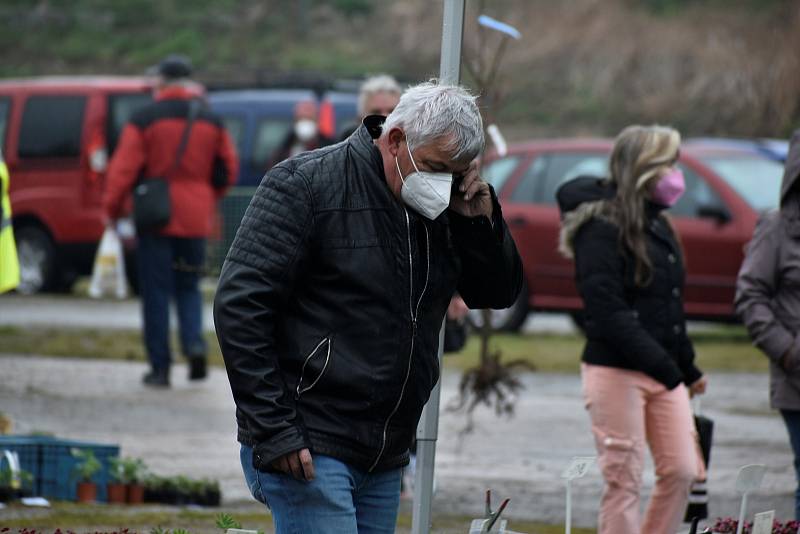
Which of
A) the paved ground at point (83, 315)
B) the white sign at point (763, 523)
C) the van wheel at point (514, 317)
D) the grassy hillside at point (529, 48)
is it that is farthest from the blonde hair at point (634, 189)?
the grassy hillside at point (529, 48)

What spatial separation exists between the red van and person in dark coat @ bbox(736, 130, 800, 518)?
507 inches

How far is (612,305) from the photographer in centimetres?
619

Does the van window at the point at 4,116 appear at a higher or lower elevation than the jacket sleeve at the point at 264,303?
lower

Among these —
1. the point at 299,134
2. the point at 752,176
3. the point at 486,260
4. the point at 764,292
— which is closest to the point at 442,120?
the point at 486,260

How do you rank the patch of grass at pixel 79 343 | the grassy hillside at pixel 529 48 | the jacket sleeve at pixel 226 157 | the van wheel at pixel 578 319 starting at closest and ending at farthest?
the jacket sleeve at pixel 226 157, the patch of grass at pixel 79 343, the van wheel at pixel 578 319, the grassy hillside at pixel 529 48

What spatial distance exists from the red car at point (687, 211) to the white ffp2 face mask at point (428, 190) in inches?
399

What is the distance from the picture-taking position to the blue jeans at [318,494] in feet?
13.0

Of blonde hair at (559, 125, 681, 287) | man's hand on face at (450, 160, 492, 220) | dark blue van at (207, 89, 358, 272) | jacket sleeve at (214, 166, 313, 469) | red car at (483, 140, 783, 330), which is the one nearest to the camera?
jacket sleeve at (214, 166, 313, 469)

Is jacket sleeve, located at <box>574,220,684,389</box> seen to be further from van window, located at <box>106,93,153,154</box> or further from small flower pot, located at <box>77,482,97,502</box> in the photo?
van window, located at <box>106,93,153,154</box>

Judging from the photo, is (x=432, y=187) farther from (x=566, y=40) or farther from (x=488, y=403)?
(x=566, y=40)

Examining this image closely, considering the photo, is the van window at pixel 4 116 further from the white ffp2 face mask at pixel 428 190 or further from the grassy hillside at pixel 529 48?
the white ffp2 face mask at pixel 428 190

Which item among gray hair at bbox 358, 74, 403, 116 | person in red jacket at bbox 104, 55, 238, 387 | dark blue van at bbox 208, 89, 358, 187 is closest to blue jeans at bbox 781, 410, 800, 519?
gray hair at bbox 358, 74, 403, 116

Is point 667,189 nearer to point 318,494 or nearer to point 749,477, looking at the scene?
point 749,477

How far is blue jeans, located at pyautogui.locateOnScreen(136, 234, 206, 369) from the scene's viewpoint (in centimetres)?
1121
